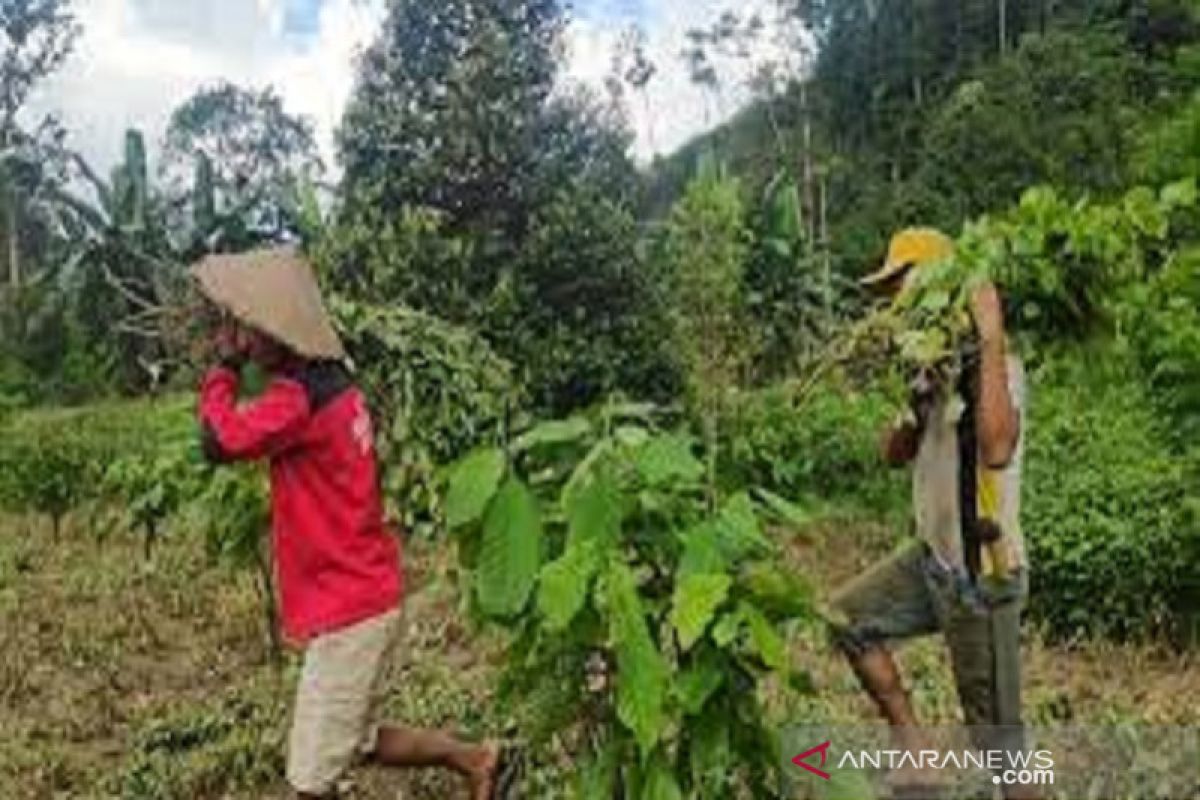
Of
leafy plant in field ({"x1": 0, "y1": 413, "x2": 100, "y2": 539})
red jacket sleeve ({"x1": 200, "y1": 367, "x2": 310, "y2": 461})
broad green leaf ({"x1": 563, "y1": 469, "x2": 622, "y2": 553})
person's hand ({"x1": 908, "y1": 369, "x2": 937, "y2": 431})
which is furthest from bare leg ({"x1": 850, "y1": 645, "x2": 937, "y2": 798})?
leafy plant in field ({"x1": 0, "y1": 413, "x2": 100, "y2": 539})

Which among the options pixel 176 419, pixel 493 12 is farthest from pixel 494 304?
pixel 176 419

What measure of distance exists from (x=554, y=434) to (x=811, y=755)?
77 cm

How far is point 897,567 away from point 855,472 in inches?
344

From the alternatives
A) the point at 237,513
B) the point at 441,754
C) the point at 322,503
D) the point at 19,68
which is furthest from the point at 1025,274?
the point at 19,68

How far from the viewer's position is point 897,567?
A: 413cm

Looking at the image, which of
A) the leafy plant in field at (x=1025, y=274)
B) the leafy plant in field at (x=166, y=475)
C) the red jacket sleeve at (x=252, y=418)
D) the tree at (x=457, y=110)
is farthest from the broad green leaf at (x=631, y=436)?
the tree at (x=457, y=110)

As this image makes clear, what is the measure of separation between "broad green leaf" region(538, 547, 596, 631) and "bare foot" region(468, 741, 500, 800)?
3.88ft

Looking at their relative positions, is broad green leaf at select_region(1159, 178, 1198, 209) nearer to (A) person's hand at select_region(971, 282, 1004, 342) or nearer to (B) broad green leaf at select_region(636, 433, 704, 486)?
(A) person's hand at select_region(971, 282, 1004, 342)

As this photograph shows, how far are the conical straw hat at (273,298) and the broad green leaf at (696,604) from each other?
130cm

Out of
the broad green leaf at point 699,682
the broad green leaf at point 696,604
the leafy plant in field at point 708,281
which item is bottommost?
the broad green leaf at point 699,682

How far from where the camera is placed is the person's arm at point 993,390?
361cm

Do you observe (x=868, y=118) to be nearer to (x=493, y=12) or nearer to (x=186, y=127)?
(x=186, y=127)

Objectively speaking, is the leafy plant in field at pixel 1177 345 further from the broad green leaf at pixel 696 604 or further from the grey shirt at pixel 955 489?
the broad green leaf at pixel 696 604

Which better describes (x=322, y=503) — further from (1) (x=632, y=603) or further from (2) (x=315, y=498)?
(1) (x=632, y=603)
